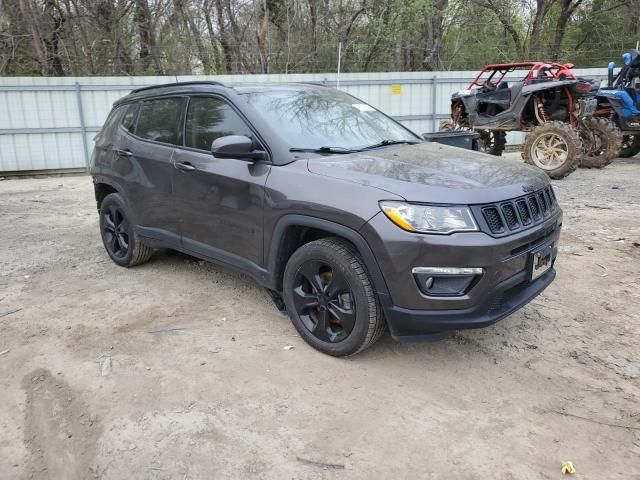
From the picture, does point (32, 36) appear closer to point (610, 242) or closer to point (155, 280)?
point (155, 280)

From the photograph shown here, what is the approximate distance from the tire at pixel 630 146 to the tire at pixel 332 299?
1138 cm

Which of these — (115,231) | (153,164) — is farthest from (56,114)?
(153,164)

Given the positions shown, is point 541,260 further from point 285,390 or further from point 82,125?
point 82,125

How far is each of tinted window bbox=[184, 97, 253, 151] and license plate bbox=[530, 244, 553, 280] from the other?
6.63ft

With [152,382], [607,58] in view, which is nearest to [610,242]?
[152,382]

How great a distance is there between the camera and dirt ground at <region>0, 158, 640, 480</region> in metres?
2.51

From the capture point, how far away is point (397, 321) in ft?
9.79

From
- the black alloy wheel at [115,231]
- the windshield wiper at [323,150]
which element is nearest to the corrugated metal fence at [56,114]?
the black alloy wheel at [115,231]

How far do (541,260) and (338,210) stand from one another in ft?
4.20

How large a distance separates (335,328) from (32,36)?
16.3 metres

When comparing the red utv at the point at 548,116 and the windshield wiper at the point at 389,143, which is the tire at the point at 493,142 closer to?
the red utv at the point at 548,116

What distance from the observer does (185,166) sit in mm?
4113

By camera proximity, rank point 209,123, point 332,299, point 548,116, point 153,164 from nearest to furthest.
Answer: point 332,299 < point 209,123 < point 153,164 < point 548,116

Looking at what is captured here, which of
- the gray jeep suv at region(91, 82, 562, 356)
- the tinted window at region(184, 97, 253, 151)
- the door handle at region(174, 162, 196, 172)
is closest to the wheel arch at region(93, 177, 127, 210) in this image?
the gray jeep suv at region(91, 82, 562, 356)
